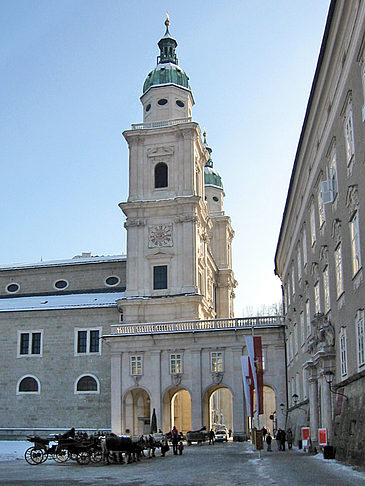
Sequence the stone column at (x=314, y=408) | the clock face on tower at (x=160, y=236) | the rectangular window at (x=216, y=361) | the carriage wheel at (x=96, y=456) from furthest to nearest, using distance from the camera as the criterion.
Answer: the clock face on tower at (x=160, y=236)
the rectangular window at (x=216, y=361)
the stone column at (x=314, y=408)
the carriage wheel at (x=96, y=456)

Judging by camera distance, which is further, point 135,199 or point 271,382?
point 135,199

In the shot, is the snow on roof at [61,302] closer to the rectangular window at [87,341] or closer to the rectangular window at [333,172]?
the rectangular window at [87,341]

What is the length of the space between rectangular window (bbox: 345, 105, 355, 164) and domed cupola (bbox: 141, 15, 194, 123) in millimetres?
44800

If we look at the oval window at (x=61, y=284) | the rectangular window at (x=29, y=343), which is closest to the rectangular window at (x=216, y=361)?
the rectangular window at (x=29, y=343)

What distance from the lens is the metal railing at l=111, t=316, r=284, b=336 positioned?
53591 millimetres

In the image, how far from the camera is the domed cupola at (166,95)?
68.9 metres

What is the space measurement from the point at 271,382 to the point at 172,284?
14.7 m

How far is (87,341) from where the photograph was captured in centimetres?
6212

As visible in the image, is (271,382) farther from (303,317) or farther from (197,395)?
(303,317)

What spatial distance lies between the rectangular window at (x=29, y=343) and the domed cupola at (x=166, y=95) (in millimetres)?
23671

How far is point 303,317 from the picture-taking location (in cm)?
3784

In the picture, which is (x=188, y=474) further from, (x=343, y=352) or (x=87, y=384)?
(x=87, y=384)

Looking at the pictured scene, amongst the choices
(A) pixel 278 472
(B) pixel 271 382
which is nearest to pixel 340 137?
(A) pixel 278 472

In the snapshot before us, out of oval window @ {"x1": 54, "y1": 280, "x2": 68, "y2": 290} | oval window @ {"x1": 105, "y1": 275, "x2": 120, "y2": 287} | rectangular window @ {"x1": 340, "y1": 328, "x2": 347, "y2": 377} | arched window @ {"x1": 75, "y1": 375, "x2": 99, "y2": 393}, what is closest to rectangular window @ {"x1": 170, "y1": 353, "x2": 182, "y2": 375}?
arched window @ {"x1": 75, "y1": 375, "x2": 99, "y2": 393}
